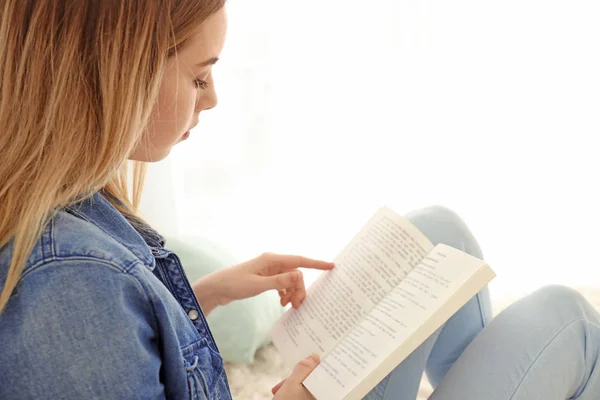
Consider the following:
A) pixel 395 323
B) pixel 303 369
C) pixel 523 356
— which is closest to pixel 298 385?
pixel 303 369

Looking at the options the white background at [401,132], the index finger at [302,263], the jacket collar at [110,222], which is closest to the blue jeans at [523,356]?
the index finger at [302,263]

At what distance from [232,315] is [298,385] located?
0.48 meters

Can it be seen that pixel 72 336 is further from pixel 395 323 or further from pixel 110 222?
pixel 395 323

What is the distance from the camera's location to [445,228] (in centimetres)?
90

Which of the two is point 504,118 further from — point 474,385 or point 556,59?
point 474,385

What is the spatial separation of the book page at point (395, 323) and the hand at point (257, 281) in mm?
130

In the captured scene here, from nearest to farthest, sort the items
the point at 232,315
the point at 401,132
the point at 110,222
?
the point at 110,222
the point at 232,315
the point at 401,132

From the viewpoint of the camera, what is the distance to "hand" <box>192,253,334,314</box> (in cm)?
89

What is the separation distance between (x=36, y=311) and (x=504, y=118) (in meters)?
1.35

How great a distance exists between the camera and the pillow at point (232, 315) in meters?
1.23

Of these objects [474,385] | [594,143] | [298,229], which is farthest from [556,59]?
[474,385]

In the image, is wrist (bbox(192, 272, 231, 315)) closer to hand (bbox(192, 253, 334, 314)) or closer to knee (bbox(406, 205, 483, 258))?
hand (bbox(192, 253, 334, 314))

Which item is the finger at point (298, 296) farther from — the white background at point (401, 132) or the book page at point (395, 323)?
the white background at point (401, 132)

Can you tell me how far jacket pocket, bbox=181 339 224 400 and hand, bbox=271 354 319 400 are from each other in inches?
3.8
